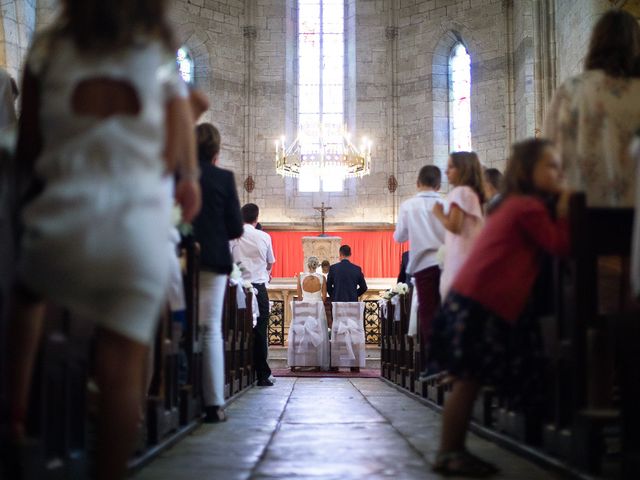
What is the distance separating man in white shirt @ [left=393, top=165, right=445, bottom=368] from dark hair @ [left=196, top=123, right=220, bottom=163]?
154cm

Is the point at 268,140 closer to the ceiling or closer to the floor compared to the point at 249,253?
closer to the ceiling

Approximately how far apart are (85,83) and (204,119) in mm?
15560

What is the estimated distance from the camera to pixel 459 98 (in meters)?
17.4

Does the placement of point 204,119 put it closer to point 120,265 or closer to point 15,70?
point 15,70

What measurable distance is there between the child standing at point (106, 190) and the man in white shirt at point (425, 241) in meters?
3.58

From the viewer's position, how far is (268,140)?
57.9 feet

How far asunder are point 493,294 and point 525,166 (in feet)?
1.52

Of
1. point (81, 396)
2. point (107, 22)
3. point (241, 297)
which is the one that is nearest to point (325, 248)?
point (241, 297)

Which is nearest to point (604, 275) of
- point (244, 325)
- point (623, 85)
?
point (623, 85)

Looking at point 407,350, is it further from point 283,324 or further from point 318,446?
point 283,324

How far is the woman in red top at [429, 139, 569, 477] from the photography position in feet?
9.20

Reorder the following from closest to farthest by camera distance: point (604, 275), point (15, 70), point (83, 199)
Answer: point (83, 199)
point (604, 275)
point (15, 70)

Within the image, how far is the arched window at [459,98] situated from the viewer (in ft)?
56.4

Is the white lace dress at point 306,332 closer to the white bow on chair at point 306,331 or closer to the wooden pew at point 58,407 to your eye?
the white bow on chair at point 306,331
